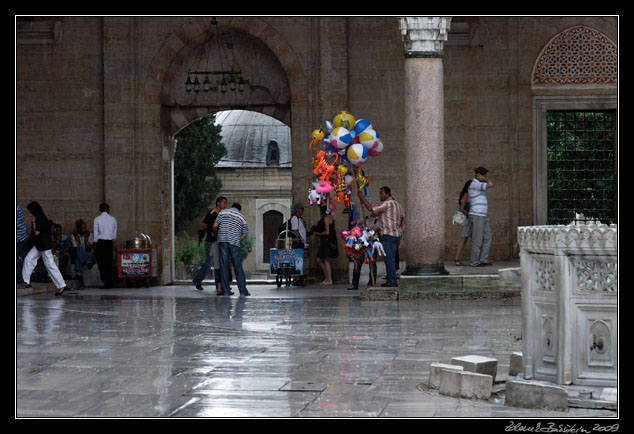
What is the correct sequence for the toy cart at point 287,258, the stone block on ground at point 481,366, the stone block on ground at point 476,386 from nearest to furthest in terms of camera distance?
1. the stone block on ground at point 476,386
2. the stone block on ground at point 481,366
3. the toy cart at point 287,258

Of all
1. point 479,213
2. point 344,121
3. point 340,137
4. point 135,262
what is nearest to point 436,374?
point 340,137

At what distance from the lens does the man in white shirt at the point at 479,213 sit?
623 inches

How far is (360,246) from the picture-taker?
48.1 ft

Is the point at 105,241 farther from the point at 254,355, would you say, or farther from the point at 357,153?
the point at 254,355

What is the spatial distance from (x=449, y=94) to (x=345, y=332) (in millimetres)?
8752

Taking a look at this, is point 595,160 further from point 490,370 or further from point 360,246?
point 490,370

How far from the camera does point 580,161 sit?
18188mm

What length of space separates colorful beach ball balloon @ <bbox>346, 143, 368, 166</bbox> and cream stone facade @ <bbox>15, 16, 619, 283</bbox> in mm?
3997

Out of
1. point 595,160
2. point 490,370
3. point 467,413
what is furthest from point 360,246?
point 467,413

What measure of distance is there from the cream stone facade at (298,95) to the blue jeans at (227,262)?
9.77ft

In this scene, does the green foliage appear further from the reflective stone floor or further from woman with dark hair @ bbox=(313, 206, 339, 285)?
the reflective stone floor

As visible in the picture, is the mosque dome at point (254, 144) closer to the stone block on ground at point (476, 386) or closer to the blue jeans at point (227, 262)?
the blue jeans at point (227, 262)

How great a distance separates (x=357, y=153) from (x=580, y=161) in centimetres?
591

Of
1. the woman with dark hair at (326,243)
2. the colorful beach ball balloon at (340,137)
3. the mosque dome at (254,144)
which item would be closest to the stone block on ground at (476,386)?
the colorful beach ball balloon at (340,137)
